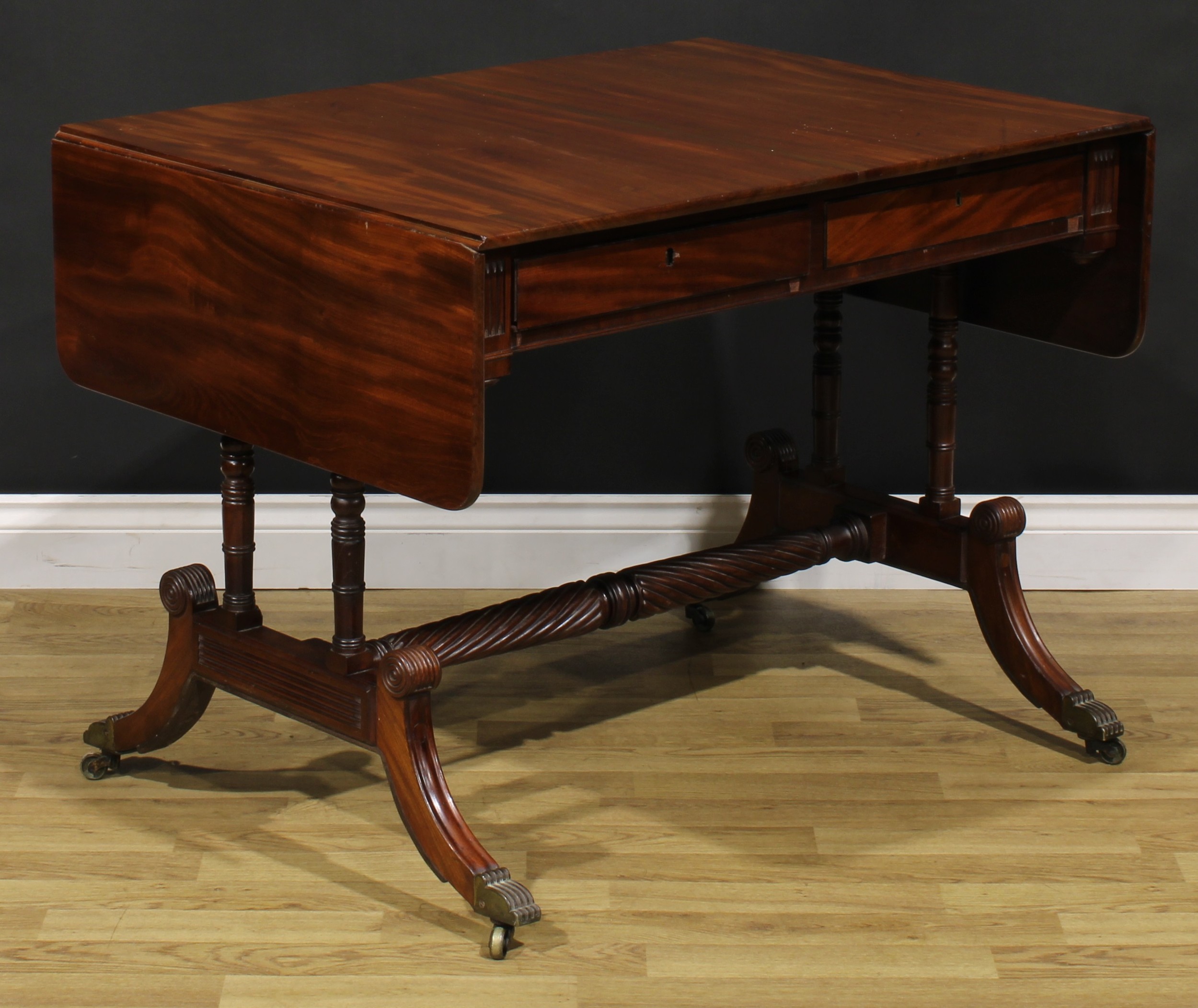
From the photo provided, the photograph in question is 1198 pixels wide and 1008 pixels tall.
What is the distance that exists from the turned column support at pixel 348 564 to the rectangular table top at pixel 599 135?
38 cm

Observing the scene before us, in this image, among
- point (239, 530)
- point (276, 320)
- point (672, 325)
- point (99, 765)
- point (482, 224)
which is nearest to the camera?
point (482, 224)

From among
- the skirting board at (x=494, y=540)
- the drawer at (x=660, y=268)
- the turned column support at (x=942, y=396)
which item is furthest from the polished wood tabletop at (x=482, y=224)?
the skirting board at (x=494, y=540)

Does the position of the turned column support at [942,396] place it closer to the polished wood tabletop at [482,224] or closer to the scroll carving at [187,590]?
the polished wood tabletop at [482,224]

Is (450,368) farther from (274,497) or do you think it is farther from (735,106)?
(274,497)

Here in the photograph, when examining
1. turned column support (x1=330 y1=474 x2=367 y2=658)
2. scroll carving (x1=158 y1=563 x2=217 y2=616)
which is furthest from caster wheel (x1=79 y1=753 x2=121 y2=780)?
turned column support (x1=330 y1=474 x2=367 y2=658)

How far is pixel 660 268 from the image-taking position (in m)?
2.02

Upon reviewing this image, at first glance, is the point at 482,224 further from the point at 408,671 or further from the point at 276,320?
the point at 408,671

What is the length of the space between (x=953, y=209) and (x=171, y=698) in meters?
1.12

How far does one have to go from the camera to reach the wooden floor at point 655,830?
2.09m

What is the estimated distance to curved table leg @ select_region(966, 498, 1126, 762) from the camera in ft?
8.57

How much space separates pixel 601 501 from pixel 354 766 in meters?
0.77

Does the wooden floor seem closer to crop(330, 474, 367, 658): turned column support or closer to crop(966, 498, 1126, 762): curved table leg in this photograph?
crop(966, 498, 1126, 762): curved table leg

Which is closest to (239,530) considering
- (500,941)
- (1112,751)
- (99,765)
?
(99,765)

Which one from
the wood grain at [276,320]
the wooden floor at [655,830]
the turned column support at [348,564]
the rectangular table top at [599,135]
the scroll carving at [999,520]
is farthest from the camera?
the scroll carving at [999,520]
